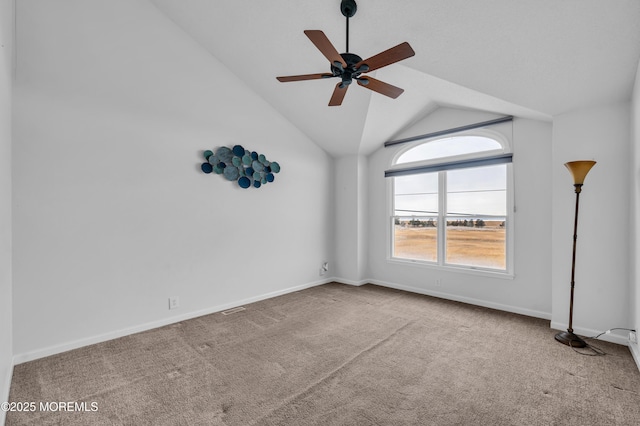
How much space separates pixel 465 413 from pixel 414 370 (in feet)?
1.74

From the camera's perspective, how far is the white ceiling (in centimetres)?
223

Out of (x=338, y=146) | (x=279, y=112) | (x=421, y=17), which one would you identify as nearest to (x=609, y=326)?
(x=421, y=17)

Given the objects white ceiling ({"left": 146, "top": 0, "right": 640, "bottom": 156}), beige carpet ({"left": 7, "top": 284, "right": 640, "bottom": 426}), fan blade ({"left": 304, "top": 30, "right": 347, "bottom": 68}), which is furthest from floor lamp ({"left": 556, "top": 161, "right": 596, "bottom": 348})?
fan blade ({"left": 304, "top": 30, "right": 347, "bottom": 68})

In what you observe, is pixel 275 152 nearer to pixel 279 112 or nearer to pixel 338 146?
pixel 279 112

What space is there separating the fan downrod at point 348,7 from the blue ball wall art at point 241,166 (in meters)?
2.04

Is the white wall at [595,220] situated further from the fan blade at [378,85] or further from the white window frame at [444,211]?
the fan blade at [378,85]

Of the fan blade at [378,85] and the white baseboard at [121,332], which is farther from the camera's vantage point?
the white baseboard at [121,332]

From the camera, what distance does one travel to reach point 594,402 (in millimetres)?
1966

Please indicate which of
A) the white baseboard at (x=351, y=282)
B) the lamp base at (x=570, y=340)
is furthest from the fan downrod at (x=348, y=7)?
the white baseboard at (x=351, y=282)

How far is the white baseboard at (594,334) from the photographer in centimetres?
281

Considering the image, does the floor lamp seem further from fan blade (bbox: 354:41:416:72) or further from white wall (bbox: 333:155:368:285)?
white wall (bbox: 333:155:368:285)

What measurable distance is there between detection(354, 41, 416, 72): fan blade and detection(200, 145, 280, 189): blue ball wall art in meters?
2.21

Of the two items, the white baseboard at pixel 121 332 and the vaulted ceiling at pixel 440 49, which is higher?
the vaulted ceiling at pixel 440 49

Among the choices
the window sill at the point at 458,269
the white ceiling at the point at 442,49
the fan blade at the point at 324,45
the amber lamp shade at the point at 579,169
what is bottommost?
the window sill at the point at 458,269
